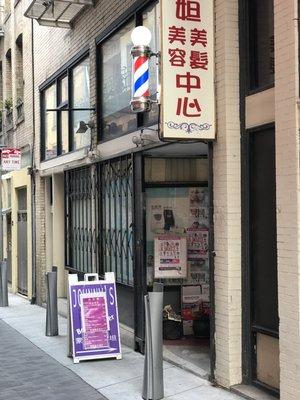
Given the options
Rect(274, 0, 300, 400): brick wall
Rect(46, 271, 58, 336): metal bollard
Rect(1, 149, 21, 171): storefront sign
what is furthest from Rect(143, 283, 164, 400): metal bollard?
Rect(1, 149, 21, 171): storefront sign

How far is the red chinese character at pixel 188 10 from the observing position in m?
6.08

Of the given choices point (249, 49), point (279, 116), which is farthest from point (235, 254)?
point (249, 49)

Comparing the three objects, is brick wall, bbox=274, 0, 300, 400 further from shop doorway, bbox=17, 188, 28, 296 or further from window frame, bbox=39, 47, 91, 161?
shop doorway, bbox=17, 188, 28, 296

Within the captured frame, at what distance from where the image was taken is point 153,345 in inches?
226

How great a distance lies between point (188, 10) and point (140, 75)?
0.92 meters

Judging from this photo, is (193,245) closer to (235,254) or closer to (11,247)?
(235,254)

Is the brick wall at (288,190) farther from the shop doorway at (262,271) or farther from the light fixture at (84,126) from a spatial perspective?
the light fixture at (84,126)

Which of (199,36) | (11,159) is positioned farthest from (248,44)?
(11,159)

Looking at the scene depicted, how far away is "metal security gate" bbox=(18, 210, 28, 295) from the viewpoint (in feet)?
49.4

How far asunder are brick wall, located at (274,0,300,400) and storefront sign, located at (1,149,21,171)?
9938mm

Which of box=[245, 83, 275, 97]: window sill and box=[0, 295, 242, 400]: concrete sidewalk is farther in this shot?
box=[0, 295, 242, 400]: concrete sidewalk

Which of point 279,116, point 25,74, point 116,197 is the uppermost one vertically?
point 25,74

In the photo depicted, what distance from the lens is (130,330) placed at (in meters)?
8.73

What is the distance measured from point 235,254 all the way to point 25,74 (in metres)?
10.6
